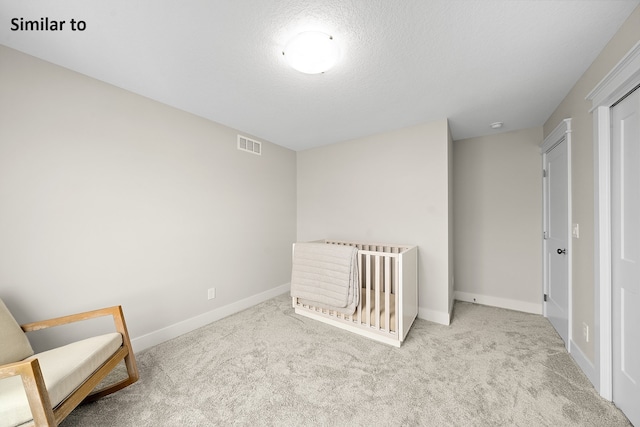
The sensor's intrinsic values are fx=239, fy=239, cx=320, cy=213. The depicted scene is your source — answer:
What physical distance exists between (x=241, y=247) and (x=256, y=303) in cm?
80

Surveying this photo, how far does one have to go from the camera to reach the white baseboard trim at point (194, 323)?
2.14 meters

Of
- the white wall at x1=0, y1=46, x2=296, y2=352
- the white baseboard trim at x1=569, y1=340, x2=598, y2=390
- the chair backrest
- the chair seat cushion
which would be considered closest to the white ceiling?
the white wall at x1=0, y1=46, x2=296, y2=352

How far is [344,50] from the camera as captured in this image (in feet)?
5.03

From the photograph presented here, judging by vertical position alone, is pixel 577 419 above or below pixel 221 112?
below

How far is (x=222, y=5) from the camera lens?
4.00ft

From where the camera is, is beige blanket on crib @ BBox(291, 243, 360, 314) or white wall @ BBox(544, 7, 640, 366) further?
beige blanket on crib @ BBox(291, 243, 360, 314)

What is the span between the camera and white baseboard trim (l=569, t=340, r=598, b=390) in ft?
5.41

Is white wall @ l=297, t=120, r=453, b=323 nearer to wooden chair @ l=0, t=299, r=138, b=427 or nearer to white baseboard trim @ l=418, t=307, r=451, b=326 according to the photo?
white baseboard trim @ l=418, t=307, r=451, b=326

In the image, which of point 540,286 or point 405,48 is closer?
point 405,48

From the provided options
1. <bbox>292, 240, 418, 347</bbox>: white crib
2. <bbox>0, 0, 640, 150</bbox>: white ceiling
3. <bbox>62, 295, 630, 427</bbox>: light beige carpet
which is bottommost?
<bbox>62, 295, 630, 427</bbox>: light beige carpet

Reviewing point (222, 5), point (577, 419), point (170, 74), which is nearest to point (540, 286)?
point (577, 419)

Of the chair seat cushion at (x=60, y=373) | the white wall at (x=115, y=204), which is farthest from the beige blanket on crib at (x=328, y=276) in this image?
the chair seat cushion at (x=60, y=373)

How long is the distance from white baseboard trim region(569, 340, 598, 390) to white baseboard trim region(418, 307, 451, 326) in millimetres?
934

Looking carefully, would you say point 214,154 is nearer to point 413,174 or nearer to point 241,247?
point 241,247
